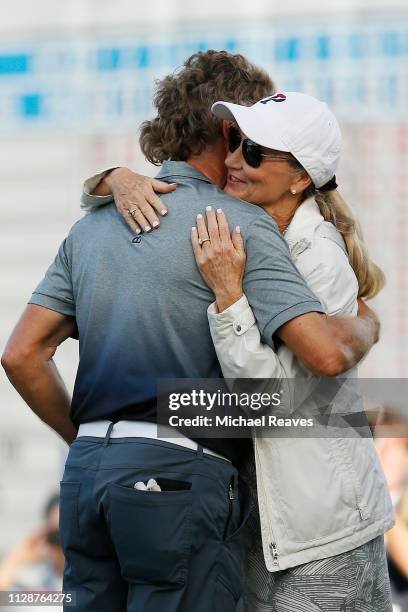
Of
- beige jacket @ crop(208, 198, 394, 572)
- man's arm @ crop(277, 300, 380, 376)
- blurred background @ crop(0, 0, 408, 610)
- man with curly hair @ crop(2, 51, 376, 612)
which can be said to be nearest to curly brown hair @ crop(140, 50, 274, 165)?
man with curly hair @ crop(2, 51, 376, 612)

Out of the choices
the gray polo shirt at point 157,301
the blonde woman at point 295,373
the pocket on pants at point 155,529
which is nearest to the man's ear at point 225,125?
the blonde woman at point 295,373

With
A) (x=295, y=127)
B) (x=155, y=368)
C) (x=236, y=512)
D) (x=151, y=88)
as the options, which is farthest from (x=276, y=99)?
(x=151, y=88)

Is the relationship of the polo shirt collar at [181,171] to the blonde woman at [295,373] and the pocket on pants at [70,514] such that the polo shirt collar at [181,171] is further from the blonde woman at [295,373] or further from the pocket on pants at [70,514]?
the pocket on pants at [70,514]

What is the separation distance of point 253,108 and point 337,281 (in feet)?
1.25

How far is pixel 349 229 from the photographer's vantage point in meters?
2.10

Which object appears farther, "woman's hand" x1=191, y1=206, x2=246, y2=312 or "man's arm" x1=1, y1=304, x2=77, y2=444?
"man's arm" x1=1, y1=304, x2=77, y2=444

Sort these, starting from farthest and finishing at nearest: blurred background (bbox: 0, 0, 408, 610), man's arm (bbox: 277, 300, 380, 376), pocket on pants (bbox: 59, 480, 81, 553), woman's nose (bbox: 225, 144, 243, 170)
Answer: blurred background (bbox: 0, 0, 408, 610) → woman's nose (bbox: 225, 144, 243, 170) → pocket on pants (bbox: 59, 480, 81, 553) → man's arm (bbox: 277, 300, 380, 376)

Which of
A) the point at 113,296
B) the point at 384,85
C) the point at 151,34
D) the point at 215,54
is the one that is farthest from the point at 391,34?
the point at 113,296

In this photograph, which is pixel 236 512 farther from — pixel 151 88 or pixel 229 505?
pixel 151 88

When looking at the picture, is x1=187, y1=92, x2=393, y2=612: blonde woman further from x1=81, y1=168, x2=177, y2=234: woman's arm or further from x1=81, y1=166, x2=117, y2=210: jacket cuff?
x1=81, y1=166, x2=117, y2=210: jacket cuff

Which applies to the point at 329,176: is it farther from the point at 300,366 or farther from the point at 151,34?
the point at 151,34

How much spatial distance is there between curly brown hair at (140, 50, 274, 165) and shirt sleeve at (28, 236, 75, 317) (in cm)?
29

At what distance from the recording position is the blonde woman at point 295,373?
187 cm

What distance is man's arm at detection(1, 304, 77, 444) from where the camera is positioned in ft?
6.82
